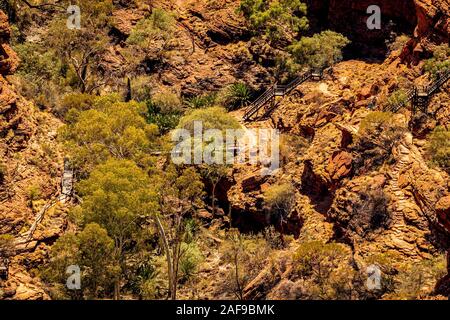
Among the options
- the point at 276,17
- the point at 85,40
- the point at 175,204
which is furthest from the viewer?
the point at 85,40

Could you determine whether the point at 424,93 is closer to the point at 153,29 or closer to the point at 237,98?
the point at 237,98

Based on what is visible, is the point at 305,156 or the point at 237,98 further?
the point at 237,98

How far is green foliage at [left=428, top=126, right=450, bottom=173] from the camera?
146ft

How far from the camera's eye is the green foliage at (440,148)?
44.4 metres

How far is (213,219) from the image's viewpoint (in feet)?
172

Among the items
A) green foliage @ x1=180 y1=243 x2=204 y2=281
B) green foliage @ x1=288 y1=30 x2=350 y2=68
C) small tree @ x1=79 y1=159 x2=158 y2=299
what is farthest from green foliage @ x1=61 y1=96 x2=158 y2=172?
green foliage @ x1=288 y1=30 x2=350 y2=68

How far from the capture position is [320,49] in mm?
60750

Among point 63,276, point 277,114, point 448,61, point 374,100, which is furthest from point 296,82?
point 63,276

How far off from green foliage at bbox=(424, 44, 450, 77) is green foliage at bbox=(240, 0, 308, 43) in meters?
13.9

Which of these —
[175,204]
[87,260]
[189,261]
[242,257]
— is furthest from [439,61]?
[87,260]

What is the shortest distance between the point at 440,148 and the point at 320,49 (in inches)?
696

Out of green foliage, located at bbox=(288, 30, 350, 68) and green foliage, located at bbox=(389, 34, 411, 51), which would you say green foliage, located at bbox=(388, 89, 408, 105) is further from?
green foliage, located at bbox=(288, 30, 350, 68)

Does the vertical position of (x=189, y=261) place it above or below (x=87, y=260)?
below

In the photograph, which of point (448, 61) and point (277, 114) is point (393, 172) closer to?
point (448, 61)
